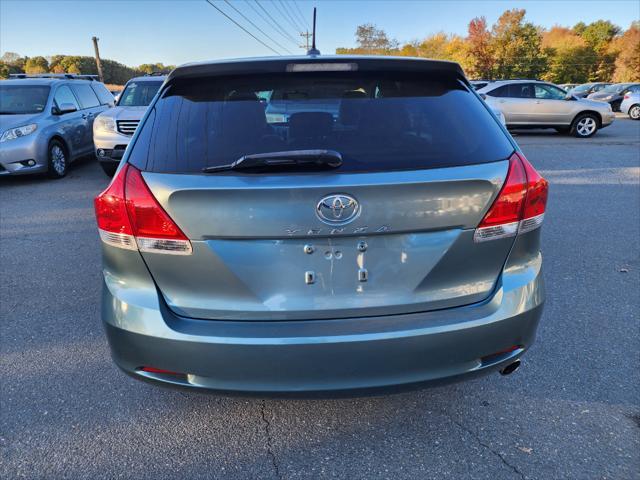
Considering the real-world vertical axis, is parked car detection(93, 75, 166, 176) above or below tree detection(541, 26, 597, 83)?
below

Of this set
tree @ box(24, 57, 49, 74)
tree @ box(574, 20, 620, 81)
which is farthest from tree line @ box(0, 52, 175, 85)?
tree @ box(574, 20, 620, 81)

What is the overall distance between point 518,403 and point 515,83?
46.5 ft

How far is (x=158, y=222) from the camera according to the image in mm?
1846

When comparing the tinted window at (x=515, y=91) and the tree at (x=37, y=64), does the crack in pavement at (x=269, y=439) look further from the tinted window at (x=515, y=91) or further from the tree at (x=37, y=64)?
the tree at (x=37, y=64)

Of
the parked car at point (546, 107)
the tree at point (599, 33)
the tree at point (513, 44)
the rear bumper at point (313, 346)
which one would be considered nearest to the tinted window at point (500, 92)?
the parked car at point (546, 107)

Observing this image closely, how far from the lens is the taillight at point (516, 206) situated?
6.32 ft

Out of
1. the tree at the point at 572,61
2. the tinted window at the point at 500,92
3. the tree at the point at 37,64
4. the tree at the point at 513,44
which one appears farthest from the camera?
the tree at the point at 572,61

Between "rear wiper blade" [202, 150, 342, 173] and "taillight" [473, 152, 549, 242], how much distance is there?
67cm

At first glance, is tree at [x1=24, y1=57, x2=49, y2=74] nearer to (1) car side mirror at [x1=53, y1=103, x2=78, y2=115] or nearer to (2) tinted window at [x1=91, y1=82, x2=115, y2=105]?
(2) tinted window at [x1=91, y1=82, x2=115, y2=105]

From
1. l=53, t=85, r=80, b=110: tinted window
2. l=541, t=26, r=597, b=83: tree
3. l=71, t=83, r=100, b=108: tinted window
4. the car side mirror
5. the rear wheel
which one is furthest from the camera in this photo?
l=541, t=26, r=597, b=83: tree

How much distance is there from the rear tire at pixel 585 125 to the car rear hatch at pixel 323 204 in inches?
573

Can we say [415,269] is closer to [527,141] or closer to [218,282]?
[218,282]

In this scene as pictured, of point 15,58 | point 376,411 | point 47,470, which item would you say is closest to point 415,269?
point 376,411

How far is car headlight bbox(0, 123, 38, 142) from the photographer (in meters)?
7.82
